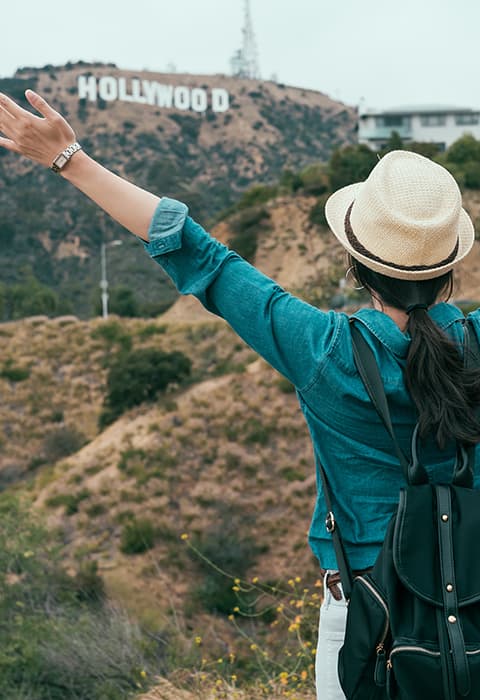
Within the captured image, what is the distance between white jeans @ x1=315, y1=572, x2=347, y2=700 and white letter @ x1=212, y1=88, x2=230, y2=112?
254 ft

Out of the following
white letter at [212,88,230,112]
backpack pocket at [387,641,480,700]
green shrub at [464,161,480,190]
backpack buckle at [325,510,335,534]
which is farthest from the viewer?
white letter at [212,88,230,112]

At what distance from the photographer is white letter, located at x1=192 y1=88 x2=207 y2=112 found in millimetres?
75562

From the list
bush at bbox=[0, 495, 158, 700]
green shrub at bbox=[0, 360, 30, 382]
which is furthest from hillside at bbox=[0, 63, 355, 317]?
bush at bbox=[0, 495, 158, 700]

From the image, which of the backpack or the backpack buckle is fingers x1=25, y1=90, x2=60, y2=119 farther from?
the backpack buckle

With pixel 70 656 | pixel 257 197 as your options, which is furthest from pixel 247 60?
pixel 70 656

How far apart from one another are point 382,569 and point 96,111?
7543 centimetres

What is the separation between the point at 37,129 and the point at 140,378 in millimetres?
23751

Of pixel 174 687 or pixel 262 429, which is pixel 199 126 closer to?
pixel 262 429

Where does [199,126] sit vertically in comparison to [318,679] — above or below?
below

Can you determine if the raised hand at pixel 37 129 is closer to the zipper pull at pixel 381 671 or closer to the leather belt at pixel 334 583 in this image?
the leather belt at pixel 334 583

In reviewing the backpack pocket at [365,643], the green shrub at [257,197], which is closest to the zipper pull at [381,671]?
the backpack pocket at [365,643]

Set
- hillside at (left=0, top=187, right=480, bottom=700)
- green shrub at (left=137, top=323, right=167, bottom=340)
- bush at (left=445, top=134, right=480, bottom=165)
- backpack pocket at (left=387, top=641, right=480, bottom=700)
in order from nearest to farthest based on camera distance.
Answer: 1. backpack pocket at (left=387, top=641, right=480, bottom=700)
2. hillside at (left=0, top=187, right=480, bottom=700)
3. green shrub at (left=137, top=323, right=167, bottom=340)
4. bush at (left=445, top=134, right=480, bottom=165)

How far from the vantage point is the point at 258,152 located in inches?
2840

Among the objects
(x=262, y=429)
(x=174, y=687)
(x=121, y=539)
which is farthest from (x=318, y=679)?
(x=262, y=429)
